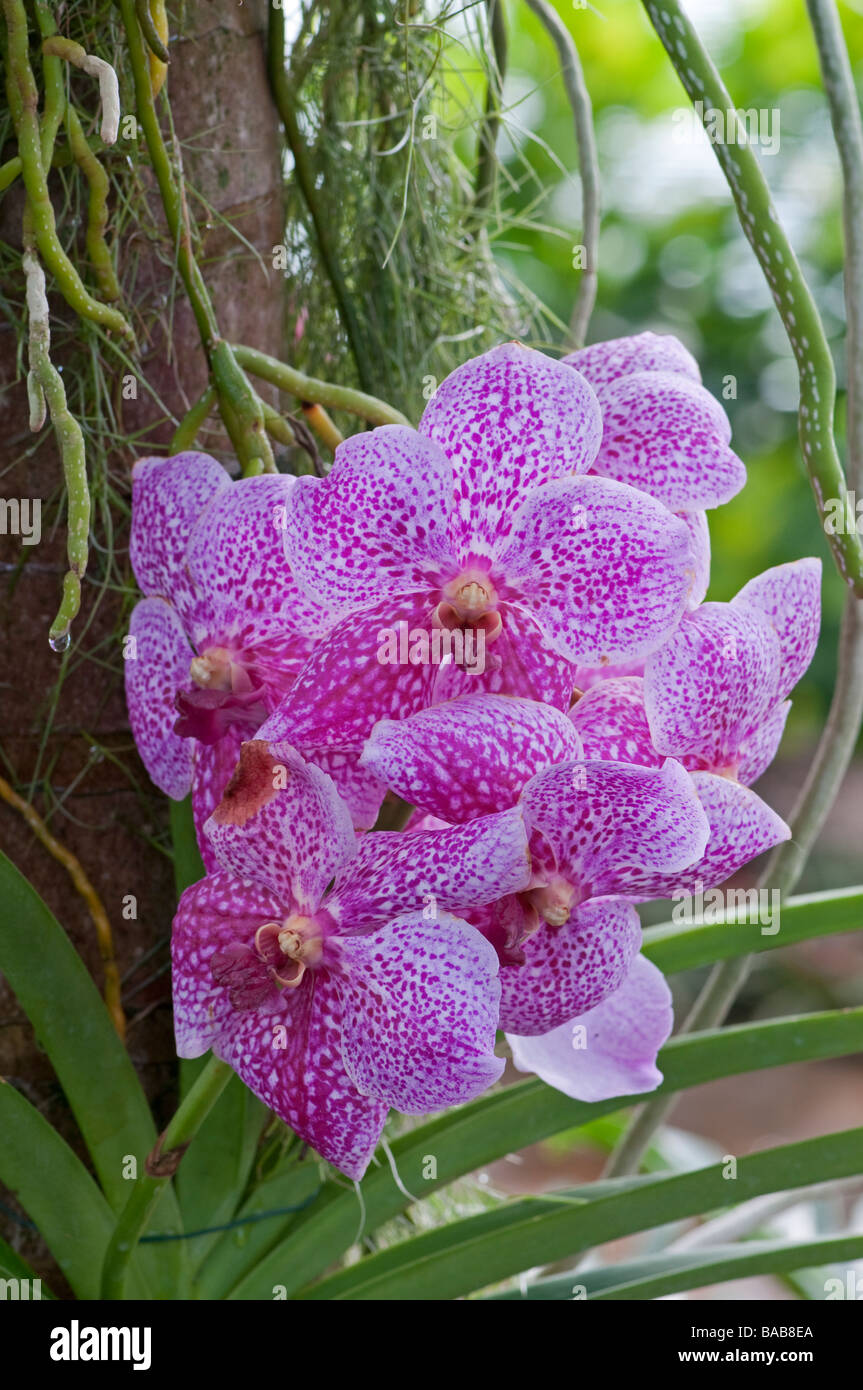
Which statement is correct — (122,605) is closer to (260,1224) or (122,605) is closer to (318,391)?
(318,391)

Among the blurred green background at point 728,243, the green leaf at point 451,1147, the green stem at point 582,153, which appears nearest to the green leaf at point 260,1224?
the green leaf at point 451,1147

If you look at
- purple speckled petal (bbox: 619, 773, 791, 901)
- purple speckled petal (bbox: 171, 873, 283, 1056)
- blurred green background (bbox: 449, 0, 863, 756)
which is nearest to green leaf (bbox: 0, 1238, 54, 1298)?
purple speckled petal (bbox: 171, 873, 283, 1056)

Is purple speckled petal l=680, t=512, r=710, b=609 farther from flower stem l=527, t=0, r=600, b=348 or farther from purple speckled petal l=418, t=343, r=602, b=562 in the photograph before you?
flower stem l=527, t=0, r=600, b=348

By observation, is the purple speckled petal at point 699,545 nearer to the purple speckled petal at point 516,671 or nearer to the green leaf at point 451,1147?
the purple speckled petal at point 516,671

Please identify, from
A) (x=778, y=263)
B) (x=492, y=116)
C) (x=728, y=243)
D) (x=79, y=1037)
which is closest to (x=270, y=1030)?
(x=79, y=1037)
